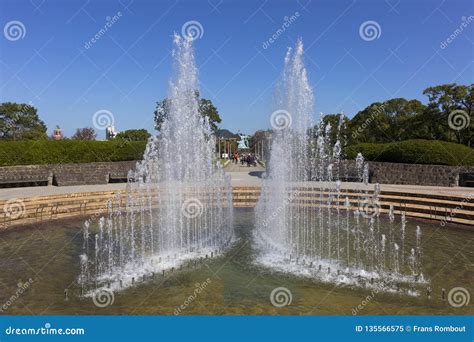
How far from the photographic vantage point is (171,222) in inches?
445

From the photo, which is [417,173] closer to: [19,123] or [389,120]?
[389,120]

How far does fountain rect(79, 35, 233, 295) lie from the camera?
8.23 metres

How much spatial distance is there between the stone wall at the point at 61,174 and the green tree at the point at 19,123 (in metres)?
24.6

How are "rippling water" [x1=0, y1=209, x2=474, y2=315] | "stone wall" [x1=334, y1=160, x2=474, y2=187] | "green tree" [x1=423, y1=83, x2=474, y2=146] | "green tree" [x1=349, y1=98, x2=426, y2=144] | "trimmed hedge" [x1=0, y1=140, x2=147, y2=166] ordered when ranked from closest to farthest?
"rippling water" [x1=0, y1=209, x2=474, y2=315] < "stone wall" [x1=334, y1=160, x2=474, y2=187] < "trimmed hedge" [x1=0, y1=140, x2=147, y2=166] < "green tree" [x1=423, y1=83, x2=474, y2=146] < "green tree" [x1=349, y1=98, x2=426, y2=144]

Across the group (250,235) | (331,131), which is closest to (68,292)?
(250,235)

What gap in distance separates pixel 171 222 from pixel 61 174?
9.99 metres

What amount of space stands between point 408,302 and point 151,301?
4259 mm

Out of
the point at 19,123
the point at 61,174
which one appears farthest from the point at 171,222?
the point at 19,123

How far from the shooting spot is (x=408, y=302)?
6375 mm

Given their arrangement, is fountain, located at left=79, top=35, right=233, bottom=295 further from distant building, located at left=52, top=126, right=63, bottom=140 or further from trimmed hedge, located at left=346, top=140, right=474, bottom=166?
distant building, located at left=52, top=126, right=63, bottom=140

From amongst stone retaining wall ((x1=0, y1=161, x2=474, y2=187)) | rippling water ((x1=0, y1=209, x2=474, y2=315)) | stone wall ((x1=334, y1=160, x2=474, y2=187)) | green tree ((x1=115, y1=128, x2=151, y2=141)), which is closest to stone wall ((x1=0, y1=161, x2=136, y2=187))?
stone retaining wall ((x1=0, y1=161, x2=474, y2=187))

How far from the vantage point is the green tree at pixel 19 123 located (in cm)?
4272

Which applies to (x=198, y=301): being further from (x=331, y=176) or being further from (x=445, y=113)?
(x=445, y=113)

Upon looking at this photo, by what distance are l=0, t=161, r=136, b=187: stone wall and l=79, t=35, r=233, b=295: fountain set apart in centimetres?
245
